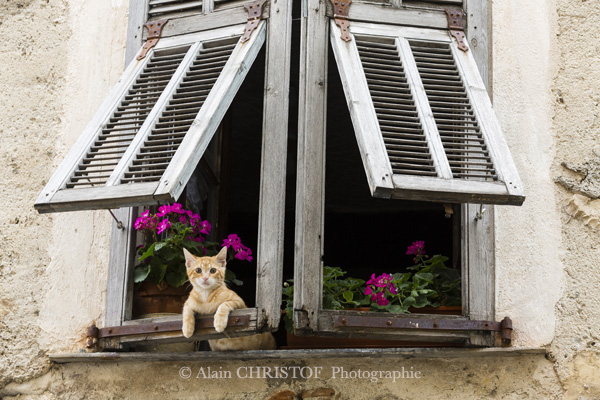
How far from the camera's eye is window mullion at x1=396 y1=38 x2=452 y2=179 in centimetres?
368

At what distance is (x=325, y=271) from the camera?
13.3ft

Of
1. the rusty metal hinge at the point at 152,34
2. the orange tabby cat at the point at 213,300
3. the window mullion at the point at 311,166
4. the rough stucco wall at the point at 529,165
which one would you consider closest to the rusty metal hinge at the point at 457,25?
the rough stucco wall at the point at 529,165

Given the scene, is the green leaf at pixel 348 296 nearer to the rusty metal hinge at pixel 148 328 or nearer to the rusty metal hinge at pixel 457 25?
the rusty metal hinge at pixel 148 328

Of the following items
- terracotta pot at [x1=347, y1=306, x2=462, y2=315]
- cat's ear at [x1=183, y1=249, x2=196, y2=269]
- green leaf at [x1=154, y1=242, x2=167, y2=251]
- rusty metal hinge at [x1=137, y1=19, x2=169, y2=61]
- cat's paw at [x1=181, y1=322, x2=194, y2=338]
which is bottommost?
cat's paw at [x1=181, y1=322, x2=194, y2=338]

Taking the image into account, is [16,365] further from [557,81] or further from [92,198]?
[557,81]

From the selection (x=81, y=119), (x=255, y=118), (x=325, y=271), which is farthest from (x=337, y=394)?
(x=255, y=118)

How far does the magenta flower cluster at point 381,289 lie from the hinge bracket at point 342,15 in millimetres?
1124

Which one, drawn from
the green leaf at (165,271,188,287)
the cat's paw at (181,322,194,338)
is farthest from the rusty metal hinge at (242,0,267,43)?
the cat's paw at (181,322,194,338)

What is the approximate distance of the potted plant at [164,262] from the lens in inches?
159

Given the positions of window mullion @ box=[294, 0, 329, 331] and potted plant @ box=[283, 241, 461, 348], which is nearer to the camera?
window mullion @ box=[294, 0, 329, 331]

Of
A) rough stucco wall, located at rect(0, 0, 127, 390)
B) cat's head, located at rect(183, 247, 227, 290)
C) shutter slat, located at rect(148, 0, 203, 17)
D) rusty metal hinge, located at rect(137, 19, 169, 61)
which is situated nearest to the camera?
cat's head, located at rect(183, 247, 227, 290)

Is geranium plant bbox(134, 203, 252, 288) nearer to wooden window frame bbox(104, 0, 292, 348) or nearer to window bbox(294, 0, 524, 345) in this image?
wooden window frame bbox(104, 0, 292, 348)

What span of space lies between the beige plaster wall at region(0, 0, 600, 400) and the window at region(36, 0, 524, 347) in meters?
0.17

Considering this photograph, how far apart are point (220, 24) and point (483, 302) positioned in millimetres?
1783
